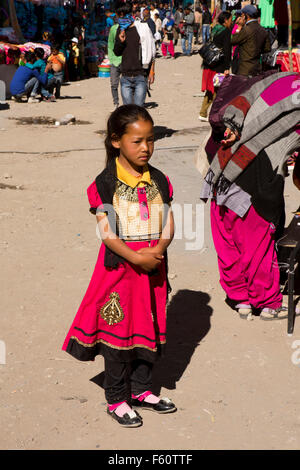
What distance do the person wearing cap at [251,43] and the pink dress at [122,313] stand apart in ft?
29.6

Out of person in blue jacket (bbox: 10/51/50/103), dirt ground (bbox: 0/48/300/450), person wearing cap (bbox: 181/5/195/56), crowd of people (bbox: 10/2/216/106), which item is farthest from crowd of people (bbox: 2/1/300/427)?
person wearing cap (bbox: 181/5/195/56)

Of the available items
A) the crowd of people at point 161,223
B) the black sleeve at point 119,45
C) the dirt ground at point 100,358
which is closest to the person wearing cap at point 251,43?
the black sleeve at point 119,45

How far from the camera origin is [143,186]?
330 cm

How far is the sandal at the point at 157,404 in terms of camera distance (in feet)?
11.7

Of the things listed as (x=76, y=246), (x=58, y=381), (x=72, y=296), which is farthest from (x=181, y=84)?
(x=58, y=381)

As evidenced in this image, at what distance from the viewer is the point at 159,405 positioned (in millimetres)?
Result: 3570

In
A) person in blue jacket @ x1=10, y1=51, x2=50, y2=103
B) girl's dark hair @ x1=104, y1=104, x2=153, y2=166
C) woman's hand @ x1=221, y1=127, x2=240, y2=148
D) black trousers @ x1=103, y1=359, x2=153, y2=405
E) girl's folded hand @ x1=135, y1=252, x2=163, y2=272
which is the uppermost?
girl's dark hair @ x1=104, y1=104, x2=153, y2=166

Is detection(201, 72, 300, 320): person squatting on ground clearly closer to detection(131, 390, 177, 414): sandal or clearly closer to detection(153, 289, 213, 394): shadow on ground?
detection(153, 289, 213, 394): shadow on ground

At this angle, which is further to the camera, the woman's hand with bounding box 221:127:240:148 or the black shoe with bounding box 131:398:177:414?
the woman's hand with bounding box 221:127:240:148

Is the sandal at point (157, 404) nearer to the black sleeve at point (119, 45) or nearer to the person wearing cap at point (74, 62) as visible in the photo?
the black sleeve at point (119, 45)

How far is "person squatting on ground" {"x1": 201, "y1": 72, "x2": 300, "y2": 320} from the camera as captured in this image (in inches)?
171

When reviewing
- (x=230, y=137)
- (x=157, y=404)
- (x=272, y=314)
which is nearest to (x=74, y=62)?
(x=230, y=137)

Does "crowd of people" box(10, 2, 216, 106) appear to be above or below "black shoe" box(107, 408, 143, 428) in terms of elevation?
above
